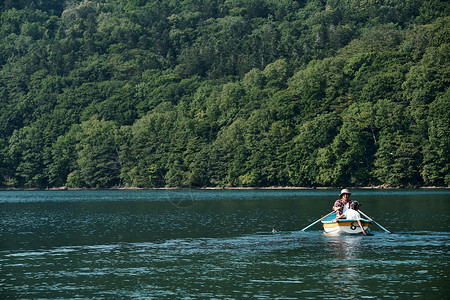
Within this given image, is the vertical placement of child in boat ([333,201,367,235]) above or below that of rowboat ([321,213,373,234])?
above

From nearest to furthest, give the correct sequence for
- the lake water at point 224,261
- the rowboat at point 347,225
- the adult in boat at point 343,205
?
the lake water at point 224,261 → the rowboat at point 347,225 → the adult in boat at point 343,205

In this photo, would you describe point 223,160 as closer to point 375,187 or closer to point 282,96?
point 282,96

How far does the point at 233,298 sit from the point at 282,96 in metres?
170

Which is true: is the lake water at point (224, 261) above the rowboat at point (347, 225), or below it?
below

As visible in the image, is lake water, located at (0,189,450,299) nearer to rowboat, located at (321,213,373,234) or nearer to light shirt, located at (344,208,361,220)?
rowboat, located at (321,213,373,234)

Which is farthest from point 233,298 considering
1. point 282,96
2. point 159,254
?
point 282,96

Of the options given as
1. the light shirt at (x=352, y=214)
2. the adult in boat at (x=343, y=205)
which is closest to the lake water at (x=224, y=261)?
the light shirt at (x=352, y=214)

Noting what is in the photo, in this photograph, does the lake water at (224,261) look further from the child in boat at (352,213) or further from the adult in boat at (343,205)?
the adult in boat at (343,205)

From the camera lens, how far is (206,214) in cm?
8075

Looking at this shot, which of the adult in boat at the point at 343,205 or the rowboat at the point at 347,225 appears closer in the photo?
the rowboat at the point at 347,225

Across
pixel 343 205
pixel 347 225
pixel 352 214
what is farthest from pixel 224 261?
pixel 343 205

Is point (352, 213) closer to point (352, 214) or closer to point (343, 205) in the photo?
point (352, 214)

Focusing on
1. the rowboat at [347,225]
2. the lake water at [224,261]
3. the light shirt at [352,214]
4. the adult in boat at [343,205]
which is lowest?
the lake water at [224,261]

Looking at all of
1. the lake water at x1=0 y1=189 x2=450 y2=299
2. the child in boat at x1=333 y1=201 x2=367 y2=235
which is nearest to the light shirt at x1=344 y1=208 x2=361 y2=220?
the child in boat at x1=333 y1=201 x2=367 y2=235
